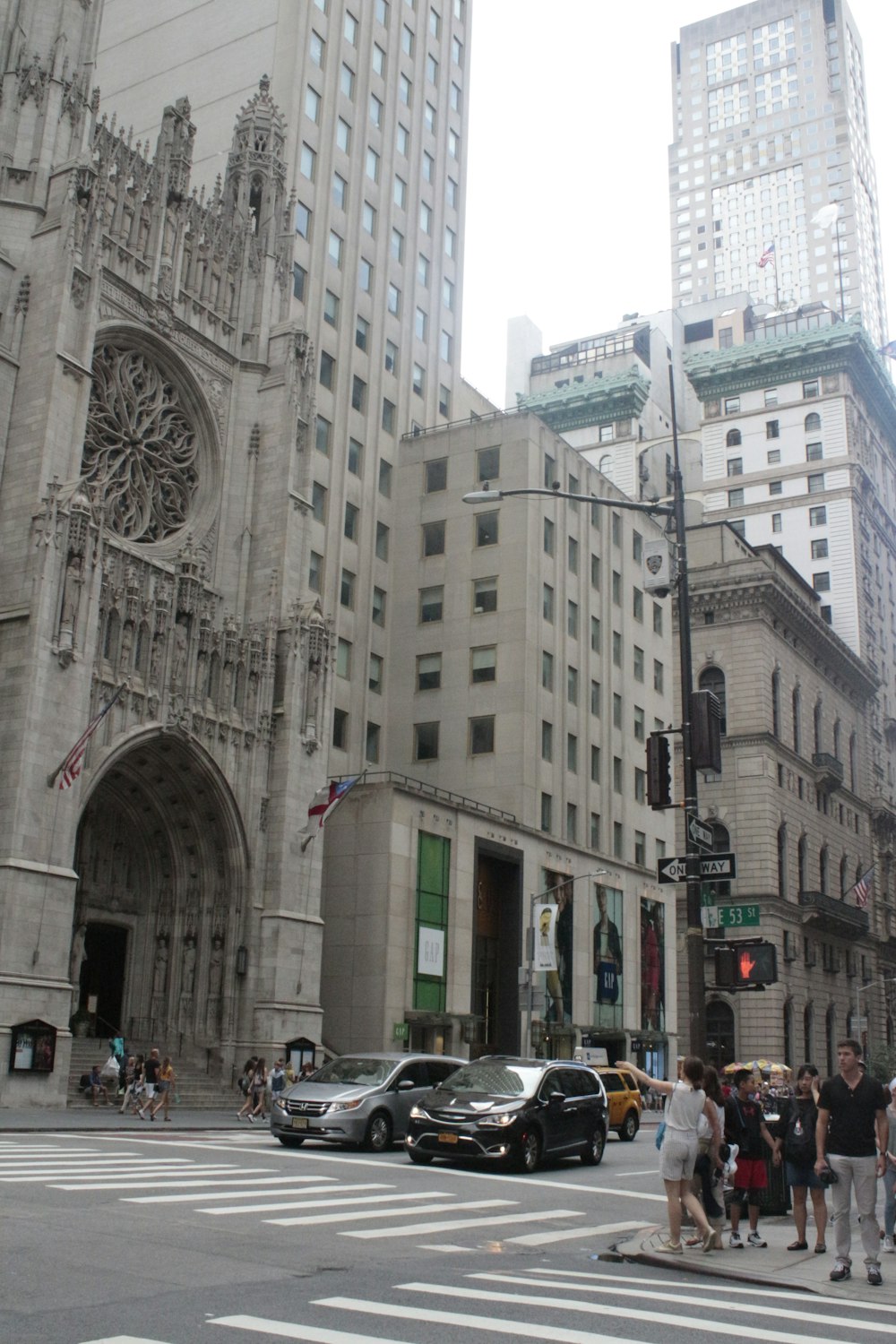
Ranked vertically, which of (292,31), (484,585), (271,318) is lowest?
(484,585)

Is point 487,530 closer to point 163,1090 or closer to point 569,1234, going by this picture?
point 163,1090

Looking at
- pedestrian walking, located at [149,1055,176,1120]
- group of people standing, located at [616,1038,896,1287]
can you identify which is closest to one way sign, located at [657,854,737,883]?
group of people standing, located at [616,1038,896,1287]

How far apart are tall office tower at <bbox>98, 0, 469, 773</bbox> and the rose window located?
7.38m

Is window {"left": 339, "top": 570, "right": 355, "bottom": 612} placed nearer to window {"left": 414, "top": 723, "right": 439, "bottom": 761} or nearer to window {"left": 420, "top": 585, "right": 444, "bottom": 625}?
window {"left": 420, "top": 585, "right": 444, "bottom": 625}

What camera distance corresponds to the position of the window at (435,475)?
5881 centimetres

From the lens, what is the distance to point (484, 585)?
57188mm

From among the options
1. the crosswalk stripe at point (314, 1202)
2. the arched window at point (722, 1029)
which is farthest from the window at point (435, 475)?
the crosswalk stripe at point (314, 1202)

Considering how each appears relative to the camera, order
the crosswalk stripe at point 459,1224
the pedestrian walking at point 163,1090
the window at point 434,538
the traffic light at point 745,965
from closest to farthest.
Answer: the crosswalk stripe at point 459,1224 < the traffic light at point 745,965 < the pedestrian walking at point 163,1090 < the window at point 434,538

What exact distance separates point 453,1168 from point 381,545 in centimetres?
4005

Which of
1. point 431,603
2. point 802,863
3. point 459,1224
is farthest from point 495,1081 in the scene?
point 802,863

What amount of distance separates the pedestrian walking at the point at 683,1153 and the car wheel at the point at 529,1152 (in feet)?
27.0

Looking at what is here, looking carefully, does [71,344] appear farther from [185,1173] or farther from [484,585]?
[185,1173]

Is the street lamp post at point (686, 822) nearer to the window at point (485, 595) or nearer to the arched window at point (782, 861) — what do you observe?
the window at point (485, 595)

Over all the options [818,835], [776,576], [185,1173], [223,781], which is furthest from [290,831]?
[818,835]
